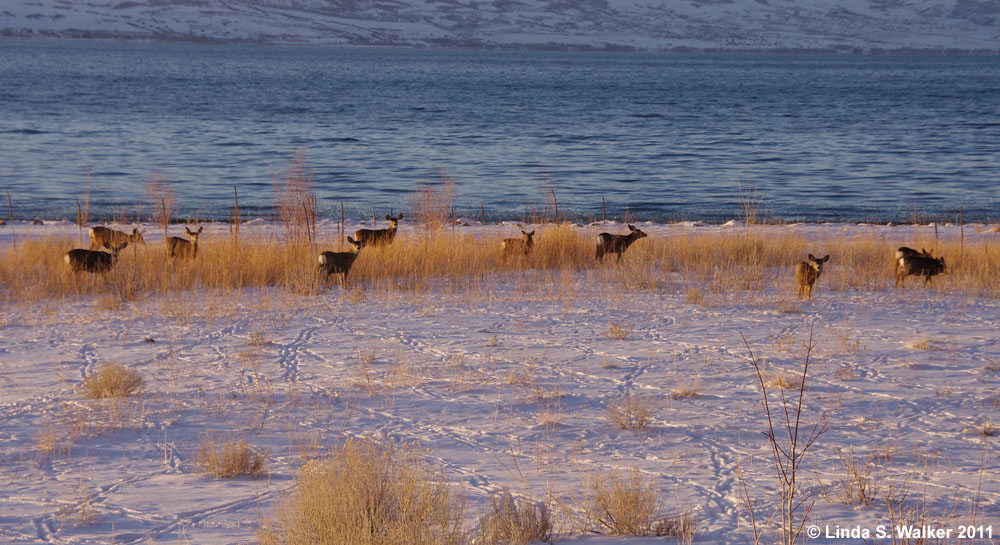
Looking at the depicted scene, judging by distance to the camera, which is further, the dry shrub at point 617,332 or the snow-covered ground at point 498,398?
the dry shrub at point 617,332

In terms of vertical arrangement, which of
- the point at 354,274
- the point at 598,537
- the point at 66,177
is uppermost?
the point at 66,177

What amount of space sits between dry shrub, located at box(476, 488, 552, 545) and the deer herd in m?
6.20

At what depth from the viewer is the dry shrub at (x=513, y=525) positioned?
3.97 meters

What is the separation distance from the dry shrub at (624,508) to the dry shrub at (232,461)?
1.87 m

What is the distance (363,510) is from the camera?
377cm

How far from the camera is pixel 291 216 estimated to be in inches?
500

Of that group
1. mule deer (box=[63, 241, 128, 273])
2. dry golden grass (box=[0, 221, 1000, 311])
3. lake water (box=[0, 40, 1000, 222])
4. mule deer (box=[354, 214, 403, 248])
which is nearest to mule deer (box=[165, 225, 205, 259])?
dry golden grass (box=[0, 221, 1000, 311])

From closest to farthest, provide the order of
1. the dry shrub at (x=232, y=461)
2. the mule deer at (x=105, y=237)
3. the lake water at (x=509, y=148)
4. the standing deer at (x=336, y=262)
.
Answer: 1. the dry shrub at (x=232, y=461)
2. the standing deer at (x=336, y=262)
3. the mule deer at (x=105, y=237)
4. the lake water at (x=509, y=148)

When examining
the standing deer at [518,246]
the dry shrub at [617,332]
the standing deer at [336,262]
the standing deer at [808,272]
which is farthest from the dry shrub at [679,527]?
the standing deer at [518,246]

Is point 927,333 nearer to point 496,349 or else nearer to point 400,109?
point 496,349

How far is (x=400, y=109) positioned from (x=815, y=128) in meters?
24.6

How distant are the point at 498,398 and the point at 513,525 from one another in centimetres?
244

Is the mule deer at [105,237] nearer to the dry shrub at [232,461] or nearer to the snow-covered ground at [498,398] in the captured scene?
the snow-covered ground at [498,398]

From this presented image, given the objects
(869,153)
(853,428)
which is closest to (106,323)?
(853,428)
